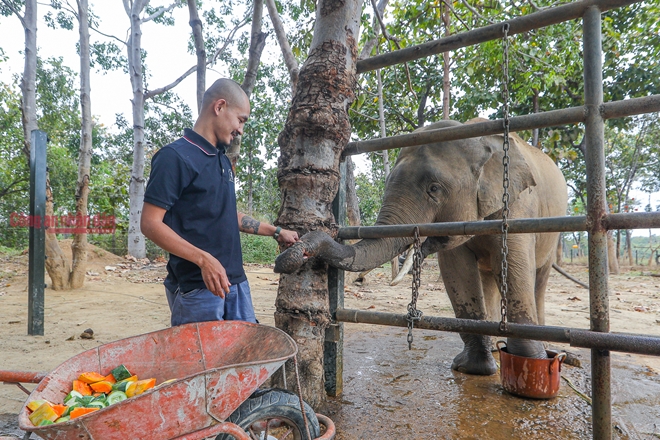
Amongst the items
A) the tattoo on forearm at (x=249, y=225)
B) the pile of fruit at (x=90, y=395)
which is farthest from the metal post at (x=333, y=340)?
the pile of fruit at (x=90, y=395)

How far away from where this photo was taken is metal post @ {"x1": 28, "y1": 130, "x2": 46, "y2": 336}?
4.52 meters

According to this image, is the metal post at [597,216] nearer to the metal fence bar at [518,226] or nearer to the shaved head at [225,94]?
the metal fence bar at [518,226]

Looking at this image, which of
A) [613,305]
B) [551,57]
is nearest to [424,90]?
[551,57]

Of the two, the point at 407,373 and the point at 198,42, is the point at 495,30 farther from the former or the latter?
the point at 198,42

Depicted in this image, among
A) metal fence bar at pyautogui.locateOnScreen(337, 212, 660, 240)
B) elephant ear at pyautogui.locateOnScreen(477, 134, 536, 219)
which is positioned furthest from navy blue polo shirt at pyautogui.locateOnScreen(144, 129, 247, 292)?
elephant ear at pyautogui.locateOnScreen(477, 134, 536, 219)

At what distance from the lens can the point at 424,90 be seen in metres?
11.0

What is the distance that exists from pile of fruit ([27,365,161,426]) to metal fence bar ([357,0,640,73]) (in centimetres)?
225

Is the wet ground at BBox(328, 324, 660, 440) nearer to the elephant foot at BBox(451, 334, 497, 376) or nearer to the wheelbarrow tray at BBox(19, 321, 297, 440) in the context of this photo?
the elephant foot at BBox(451, 334, 497, 376)

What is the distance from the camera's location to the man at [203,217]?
187 centimetres

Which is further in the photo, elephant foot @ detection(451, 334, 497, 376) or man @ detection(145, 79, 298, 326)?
elephant foot @ detection(451, 334, 497, 376)

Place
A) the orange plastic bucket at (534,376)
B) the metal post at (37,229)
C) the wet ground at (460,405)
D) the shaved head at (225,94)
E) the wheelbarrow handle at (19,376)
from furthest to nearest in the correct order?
the metal post at (37,229) < the orange plastic bucket at (534,376) < the wet ground at (460,405) < the shaved head at (225,94) < the wheelbarrow handle at (19,376)

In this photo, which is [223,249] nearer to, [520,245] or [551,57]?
[520,245]

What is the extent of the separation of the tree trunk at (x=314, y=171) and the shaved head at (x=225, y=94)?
17.1 inches

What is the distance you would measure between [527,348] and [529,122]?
1.58m
